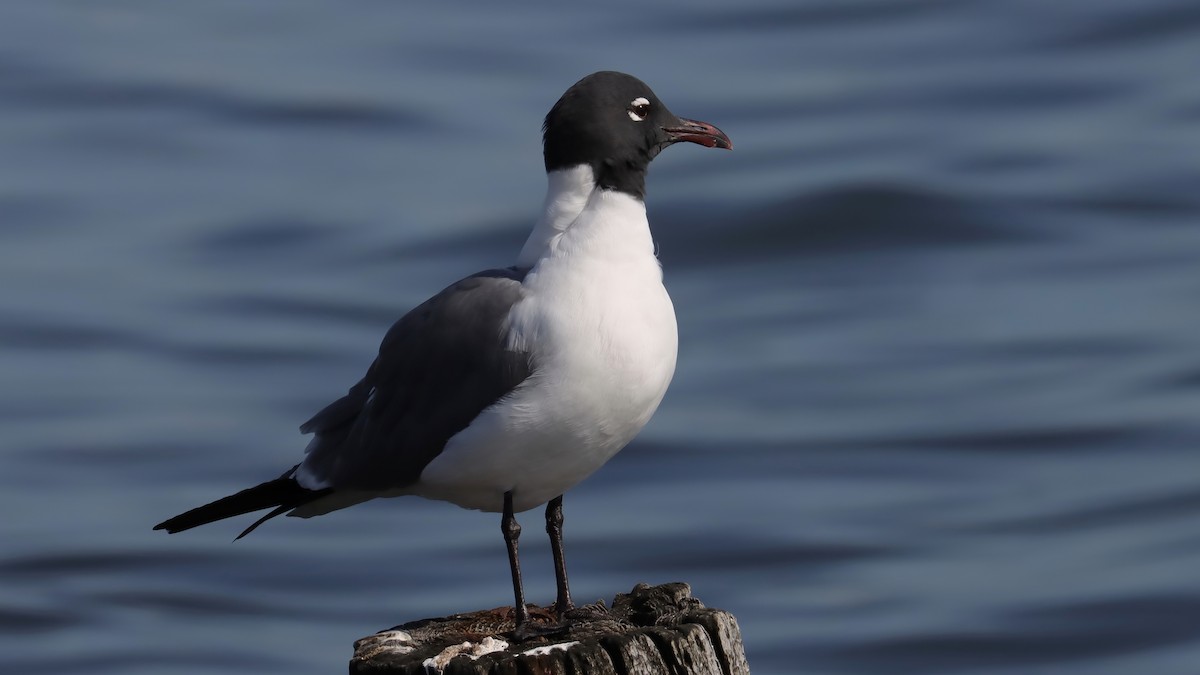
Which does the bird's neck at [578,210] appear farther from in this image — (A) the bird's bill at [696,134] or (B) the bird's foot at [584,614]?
(B) the bird's foot at [584,614]

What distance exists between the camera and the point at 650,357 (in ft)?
19.1

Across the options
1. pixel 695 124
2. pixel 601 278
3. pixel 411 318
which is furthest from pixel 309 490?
pixel 695 124

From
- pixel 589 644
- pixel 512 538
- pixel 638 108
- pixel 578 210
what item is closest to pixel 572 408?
pixel 512 538

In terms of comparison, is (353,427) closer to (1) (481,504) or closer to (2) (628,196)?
(1) (481,504)

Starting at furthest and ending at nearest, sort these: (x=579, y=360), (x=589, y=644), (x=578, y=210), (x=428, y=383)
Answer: (x=428, y=383), (x=578, y=210), (x=579, y=360), (x=589, y=644)

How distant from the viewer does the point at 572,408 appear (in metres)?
5.80

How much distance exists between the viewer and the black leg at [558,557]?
19.9 feet

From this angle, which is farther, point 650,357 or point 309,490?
point 309,490

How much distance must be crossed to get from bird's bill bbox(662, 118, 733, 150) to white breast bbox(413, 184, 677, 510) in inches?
15.9

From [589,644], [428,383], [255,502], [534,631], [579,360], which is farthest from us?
[255,502]

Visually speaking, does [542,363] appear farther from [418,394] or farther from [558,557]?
[558,557]

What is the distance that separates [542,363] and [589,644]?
1.10 m

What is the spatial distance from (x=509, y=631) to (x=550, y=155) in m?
1.74

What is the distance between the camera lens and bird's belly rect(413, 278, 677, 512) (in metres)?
5.76
